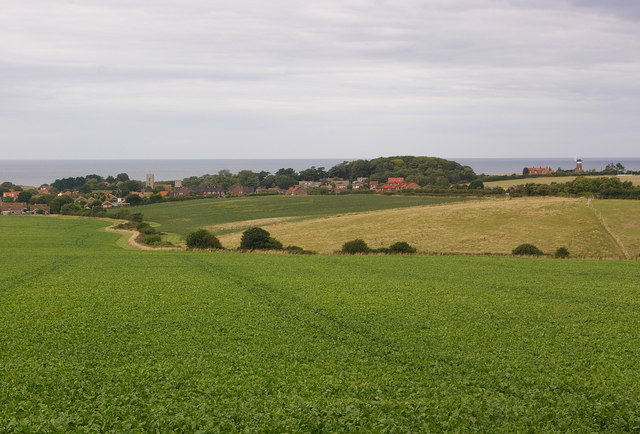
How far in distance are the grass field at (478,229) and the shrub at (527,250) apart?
74.7 inches

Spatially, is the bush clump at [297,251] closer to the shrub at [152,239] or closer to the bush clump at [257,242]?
the bush clump at [257,242]

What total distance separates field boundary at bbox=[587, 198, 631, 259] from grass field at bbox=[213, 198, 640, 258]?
45 centimetres

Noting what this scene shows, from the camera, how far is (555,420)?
11.9 m

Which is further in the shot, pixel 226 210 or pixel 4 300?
pixel 226 210

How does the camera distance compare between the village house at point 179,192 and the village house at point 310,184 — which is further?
the village house at point 310,184

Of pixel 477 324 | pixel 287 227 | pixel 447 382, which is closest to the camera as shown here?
pixel 447 382

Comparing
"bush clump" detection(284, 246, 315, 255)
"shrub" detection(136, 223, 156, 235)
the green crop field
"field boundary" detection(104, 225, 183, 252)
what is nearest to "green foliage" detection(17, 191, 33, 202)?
the green crop field

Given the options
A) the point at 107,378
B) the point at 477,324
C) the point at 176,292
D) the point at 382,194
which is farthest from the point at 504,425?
the point at 382,194

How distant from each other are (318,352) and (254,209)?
8291cm

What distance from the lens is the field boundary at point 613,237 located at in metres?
44.8

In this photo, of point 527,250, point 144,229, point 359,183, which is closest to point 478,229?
point 527,250

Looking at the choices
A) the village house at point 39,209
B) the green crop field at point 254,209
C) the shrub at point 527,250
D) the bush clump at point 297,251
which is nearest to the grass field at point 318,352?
the shrub at point 527,250

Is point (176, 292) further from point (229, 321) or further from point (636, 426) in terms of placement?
point (636, 426)

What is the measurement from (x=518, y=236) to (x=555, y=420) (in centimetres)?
4358
